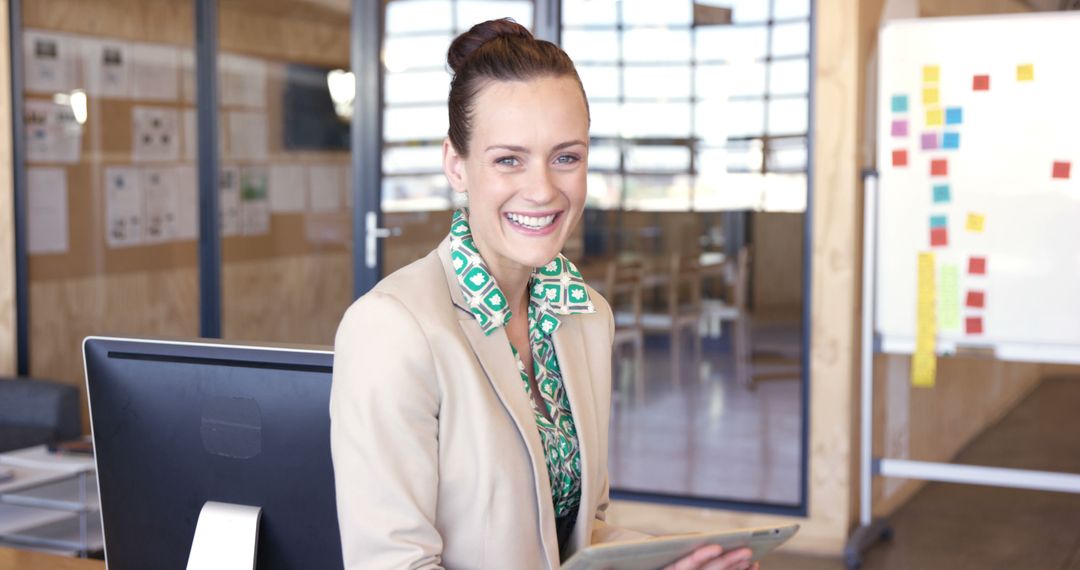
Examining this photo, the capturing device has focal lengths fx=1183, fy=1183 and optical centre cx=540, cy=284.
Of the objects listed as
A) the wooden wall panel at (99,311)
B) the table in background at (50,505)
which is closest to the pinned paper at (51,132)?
the wooden wall panel at (99,311)

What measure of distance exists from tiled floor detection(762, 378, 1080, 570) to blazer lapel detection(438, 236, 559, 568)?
2.87m

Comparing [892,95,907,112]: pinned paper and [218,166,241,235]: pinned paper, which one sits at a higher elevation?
[892,95,907,112]: pinned paper

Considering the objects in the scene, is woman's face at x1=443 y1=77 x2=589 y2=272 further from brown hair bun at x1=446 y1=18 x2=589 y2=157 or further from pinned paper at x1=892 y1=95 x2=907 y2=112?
pinned paper at x1=892 y1=95 x2=907 y2=112

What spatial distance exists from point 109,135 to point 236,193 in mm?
731

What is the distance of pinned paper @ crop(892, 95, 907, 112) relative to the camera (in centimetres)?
409

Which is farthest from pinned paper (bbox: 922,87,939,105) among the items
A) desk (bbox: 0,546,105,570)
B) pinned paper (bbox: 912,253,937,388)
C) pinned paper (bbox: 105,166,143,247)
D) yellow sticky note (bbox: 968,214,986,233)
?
pinned paper (bbox: 105,166,143,247)

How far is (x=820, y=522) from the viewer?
4.30m

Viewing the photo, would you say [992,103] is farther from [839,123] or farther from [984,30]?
[839,123]

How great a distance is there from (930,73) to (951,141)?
24 cm

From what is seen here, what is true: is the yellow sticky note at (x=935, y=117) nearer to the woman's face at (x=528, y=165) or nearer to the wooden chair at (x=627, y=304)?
the wooden chair at (x=627, y=304)

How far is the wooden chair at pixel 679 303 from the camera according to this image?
654 centimetres

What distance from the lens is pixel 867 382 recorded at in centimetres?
419

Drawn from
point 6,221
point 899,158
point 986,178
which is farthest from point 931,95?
point 6,221

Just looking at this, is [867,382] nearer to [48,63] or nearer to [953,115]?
[953,115]
